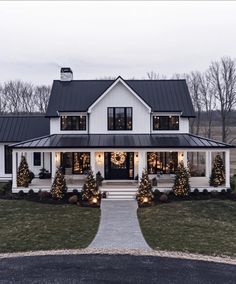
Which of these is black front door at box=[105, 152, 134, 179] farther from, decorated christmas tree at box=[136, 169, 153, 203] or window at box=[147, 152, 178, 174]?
decorated christmas tree at box=[136, 169, 153, 203]

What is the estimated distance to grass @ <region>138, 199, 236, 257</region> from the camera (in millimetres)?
12336

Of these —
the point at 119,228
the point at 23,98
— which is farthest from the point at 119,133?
the point at 23,98

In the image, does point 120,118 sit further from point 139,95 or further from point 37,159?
point 37,159

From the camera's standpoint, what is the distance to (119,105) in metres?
24.3

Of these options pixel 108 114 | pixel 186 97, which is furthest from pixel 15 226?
pixel 186 97

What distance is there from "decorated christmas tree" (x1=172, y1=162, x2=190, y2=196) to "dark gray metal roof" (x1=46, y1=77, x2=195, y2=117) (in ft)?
18.0

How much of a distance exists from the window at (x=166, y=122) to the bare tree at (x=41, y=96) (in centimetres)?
3865

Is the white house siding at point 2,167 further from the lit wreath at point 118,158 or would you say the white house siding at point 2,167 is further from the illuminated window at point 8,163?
the lit wreath at point 118,158

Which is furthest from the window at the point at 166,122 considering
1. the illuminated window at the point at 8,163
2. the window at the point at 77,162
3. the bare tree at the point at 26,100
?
the bare tree at the point at 26,100

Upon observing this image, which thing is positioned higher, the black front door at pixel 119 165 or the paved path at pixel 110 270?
the black front door at pixel 119 165

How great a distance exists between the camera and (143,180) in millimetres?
19969

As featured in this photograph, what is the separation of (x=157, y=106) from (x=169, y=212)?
32.9ft

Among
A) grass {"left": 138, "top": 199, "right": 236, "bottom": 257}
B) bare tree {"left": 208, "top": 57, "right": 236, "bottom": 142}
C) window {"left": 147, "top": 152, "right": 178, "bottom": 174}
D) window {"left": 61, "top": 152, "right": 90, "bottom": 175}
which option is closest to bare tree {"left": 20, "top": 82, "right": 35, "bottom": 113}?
bare tree {"left": 208, "top": 57, "right": 236, "bottom": 142}

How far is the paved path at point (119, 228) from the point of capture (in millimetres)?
12508
